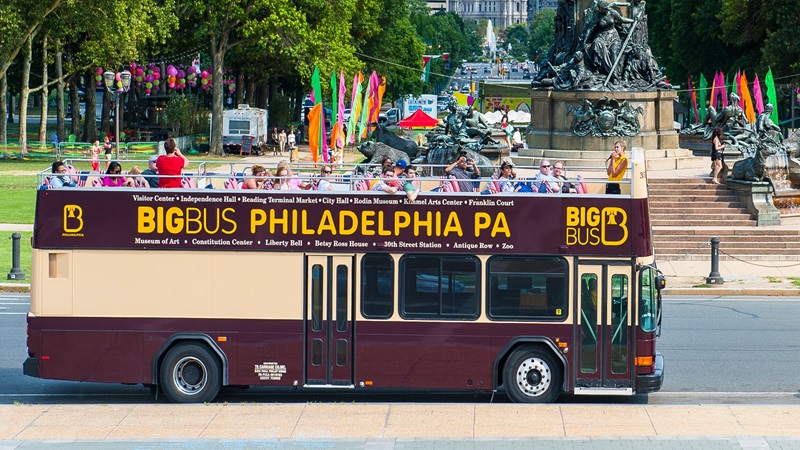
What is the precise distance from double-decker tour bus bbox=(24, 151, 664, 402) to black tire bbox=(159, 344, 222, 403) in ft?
0.28

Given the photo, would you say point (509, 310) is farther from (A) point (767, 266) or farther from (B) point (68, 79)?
(B) point (68, 79)

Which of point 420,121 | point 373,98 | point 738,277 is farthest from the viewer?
point 420,121

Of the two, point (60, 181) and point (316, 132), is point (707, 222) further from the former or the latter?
point (60, 181)

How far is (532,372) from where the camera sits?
53.8ft

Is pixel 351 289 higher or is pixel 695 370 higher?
pixel 351 289

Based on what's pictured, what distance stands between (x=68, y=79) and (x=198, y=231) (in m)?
59.2

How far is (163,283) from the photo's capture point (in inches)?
647

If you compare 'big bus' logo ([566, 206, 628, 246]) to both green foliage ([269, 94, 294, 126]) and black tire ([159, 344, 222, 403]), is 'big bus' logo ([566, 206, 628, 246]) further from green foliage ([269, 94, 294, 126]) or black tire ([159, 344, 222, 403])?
green foliage ([269, 94, 294, 126])

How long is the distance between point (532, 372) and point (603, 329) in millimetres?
937

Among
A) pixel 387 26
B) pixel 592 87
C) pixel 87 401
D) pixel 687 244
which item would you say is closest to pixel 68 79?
pixel 387 26

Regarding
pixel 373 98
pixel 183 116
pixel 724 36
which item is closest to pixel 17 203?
pixel 373 98

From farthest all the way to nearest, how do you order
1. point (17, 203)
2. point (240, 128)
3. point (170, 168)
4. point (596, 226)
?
point (240, 128), point (17, 203), point (170, 168), point (596, 226)

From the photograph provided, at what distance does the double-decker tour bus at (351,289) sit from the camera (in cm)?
1614

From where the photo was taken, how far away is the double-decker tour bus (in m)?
16.1
